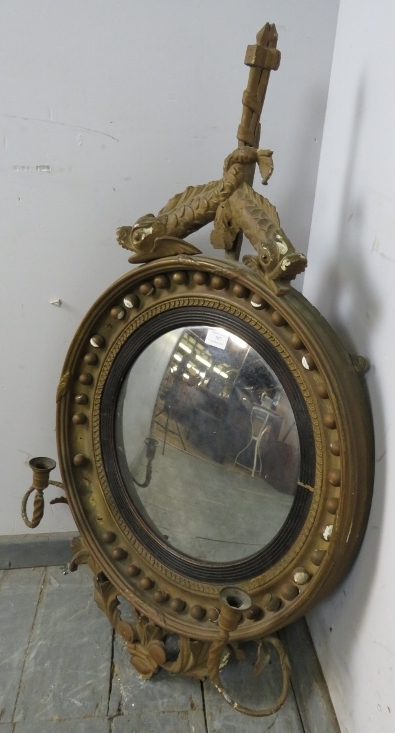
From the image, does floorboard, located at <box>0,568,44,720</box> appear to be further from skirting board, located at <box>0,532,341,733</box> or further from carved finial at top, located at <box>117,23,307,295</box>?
carved finial at top, located at <box>117,23,307,295</box>

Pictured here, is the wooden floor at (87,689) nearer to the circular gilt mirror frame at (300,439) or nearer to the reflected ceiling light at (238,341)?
the circular gilt mirror frame at (300,439)

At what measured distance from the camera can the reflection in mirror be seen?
0.84 meters

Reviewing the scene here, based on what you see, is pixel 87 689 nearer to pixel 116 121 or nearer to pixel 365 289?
pixel 365 289

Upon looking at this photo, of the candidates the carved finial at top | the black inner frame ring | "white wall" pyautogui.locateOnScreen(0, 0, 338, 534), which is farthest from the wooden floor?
the carved finial at top

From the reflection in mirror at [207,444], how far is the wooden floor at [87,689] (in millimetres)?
261

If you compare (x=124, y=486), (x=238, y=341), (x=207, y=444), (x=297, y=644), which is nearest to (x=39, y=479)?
(x=124, y=486)

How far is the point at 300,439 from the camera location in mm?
812

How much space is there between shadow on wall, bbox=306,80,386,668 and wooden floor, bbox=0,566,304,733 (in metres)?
0.25

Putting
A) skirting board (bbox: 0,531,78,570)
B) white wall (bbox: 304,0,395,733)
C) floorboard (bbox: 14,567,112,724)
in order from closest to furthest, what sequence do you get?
white wall (bbox: 304,0,395,733), floorboard (bbox: 14,567,112,724), skirting board (bbox: 0,531,78,570)

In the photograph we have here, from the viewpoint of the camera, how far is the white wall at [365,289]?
→ 730mm

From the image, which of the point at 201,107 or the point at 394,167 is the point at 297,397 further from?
the point at 201,107

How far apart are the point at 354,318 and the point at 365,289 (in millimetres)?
54

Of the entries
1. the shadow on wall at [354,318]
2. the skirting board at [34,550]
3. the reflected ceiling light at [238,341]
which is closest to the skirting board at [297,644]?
the skirting board at [34,550]

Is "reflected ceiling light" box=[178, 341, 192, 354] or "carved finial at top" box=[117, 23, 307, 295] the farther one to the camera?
"reflected ceiling light" box=[178, 341, 192, 354]
